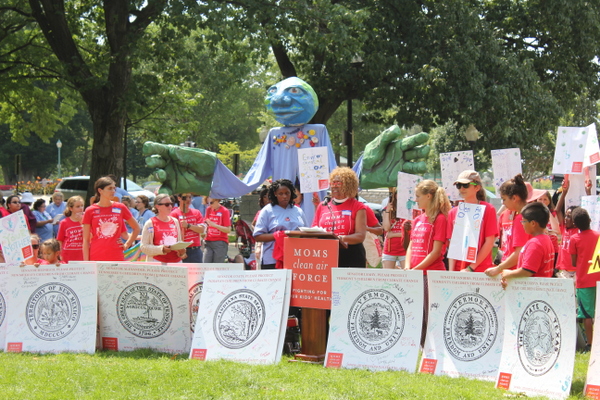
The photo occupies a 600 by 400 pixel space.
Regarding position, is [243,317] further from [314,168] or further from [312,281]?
[314,168]

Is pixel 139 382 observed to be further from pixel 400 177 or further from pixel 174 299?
pixel 400 177

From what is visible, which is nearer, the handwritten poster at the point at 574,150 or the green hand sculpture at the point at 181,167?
the handwritten poster at the point at 574,150

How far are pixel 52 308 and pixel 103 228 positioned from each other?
1.21 m

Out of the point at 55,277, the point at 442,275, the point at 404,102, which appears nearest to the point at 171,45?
the point at 404,102

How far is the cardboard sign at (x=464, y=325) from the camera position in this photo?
18.0ft

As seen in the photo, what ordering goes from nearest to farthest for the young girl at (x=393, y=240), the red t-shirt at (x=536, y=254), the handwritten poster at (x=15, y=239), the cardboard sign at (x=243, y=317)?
the red t-shirt at (x=536, y=254), the cardboard sign at (x=243, y=317), the handwritten poster at (x=15, y=239), the young girl at (x=393, y=240)

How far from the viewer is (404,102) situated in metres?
19.7

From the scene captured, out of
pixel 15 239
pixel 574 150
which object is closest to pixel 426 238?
pixel 574 150

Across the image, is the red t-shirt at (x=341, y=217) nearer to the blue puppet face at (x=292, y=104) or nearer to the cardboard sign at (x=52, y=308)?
the cardboard sign at (x=52, y=308)

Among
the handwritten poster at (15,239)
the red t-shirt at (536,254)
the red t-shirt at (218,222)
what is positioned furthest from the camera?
the red t-shirt at (218,222)

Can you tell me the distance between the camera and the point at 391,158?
914 centimetres

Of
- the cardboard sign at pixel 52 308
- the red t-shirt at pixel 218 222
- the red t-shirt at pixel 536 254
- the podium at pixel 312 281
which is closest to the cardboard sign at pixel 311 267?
the podium at pixel 312 281

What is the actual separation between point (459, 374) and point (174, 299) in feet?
8.78

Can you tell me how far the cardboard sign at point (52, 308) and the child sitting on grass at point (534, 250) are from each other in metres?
3.79
